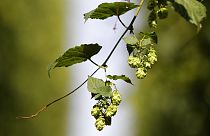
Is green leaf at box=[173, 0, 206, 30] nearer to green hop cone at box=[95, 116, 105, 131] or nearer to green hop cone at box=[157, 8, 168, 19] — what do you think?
green hop cone at box=[157, 8, 168, 19]

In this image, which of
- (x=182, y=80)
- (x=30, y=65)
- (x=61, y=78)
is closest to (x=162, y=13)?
(x=182, y=80)

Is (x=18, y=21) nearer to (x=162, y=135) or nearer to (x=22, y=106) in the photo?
(x=22, y=106)

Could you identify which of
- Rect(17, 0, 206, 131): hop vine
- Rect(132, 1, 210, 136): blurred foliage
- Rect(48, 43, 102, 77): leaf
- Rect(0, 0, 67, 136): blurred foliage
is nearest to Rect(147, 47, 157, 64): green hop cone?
Rect(17, 0, 206, 131): hop vine

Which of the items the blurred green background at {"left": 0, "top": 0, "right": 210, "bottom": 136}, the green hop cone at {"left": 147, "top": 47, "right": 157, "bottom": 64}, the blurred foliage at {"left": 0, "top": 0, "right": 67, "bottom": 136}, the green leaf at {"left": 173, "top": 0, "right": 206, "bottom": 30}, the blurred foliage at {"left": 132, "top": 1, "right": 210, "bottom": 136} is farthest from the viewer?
the blurred foliage at {"left": 0, "top": 0, "right": 67, "bottom": 136}

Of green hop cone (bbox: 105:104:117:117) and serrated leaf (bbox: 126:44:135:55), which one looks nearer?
green hop cone (bbox: 105:104:117:117)

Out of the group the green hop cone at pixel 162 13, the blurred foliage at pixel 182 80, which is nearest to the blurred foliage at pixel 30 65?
the blurred foliage at pixel 182 80

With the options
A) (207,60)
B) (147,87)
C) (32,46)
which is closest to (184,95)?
(207,60)

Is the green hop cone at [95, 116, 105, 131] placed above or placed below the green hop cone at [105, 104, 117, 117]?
below

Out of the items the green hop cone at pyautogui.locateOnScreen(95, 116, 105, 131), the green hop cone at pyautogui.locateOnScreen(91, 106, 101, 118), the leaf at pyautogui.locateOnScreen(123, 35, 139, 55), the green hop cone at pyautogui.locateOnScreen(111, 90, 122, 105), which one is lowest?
the green hop cone at pyautogui.locateOnScreen(95, 116, 105, 131)
